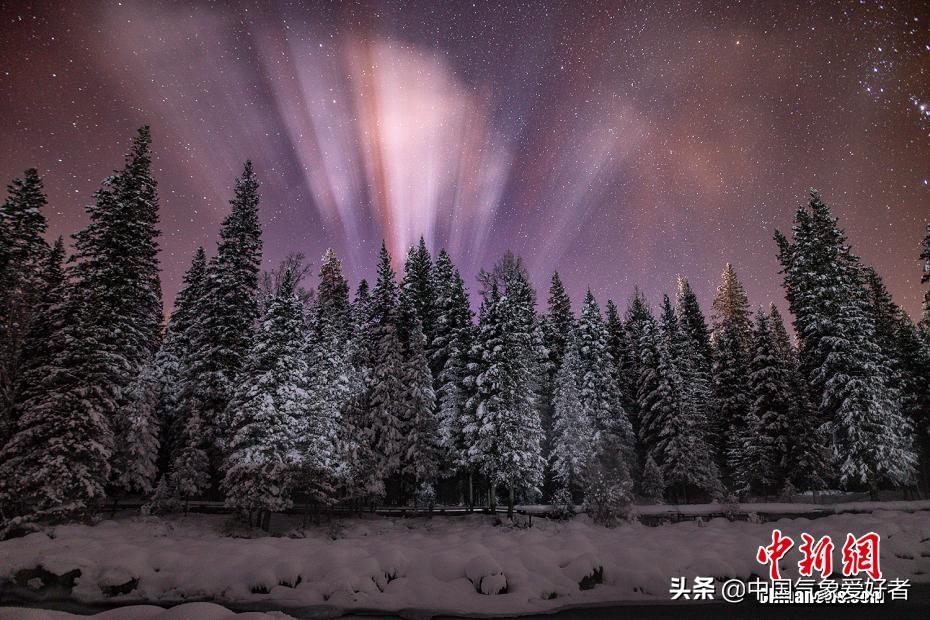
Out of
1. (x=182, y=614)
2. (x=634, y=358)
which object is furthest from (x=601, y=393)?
(x=182, y=614)

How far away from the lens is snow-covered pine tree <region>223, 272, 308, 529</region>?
2745 centimetres

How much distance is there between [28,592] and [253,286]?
22.5 meters

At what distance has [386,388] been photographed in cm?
3616

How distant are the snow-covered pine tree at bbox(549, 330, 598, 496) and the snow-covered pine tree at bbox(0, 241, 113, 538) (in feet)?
99.8

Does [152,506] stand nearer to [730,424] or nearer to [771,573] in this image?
[771,573]

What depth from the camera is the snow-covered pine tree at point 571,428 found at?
40531 millimetres

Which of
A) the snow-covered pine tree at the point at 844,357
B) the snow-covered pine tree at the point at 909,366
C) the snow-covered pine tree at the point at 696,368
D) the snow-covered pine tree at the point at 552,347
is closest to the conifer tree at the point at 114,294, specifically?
the snow-covered pine tree at the point at 552,347

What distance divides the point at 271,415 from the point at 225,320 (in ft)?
29.0

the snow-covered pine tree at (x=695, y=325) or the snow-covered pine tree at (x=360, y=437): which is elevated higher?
the snow-covered pine tree at (x=695, y=325)

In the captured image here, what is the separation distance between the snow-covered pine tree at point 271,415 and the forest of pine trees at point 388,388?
0.41 feet

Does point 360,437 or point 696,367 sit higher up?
point 696,367

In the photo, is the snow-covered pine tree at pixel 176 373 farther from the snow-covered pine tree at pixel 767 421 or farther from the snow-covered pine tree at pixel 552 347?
the snow-covered pine tree at pixel 767 421

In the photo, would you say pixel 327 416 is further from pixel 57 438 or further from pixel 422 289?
pixel 422 289

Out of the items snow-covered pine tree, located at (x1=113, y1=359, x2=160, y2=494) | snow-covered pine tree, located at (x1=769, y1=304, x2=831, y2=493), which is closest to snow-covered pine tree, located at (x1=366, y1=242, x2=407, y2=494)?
snow-covered pine tree, located at (x1=113, y1=359, x2=160, y2=494)
